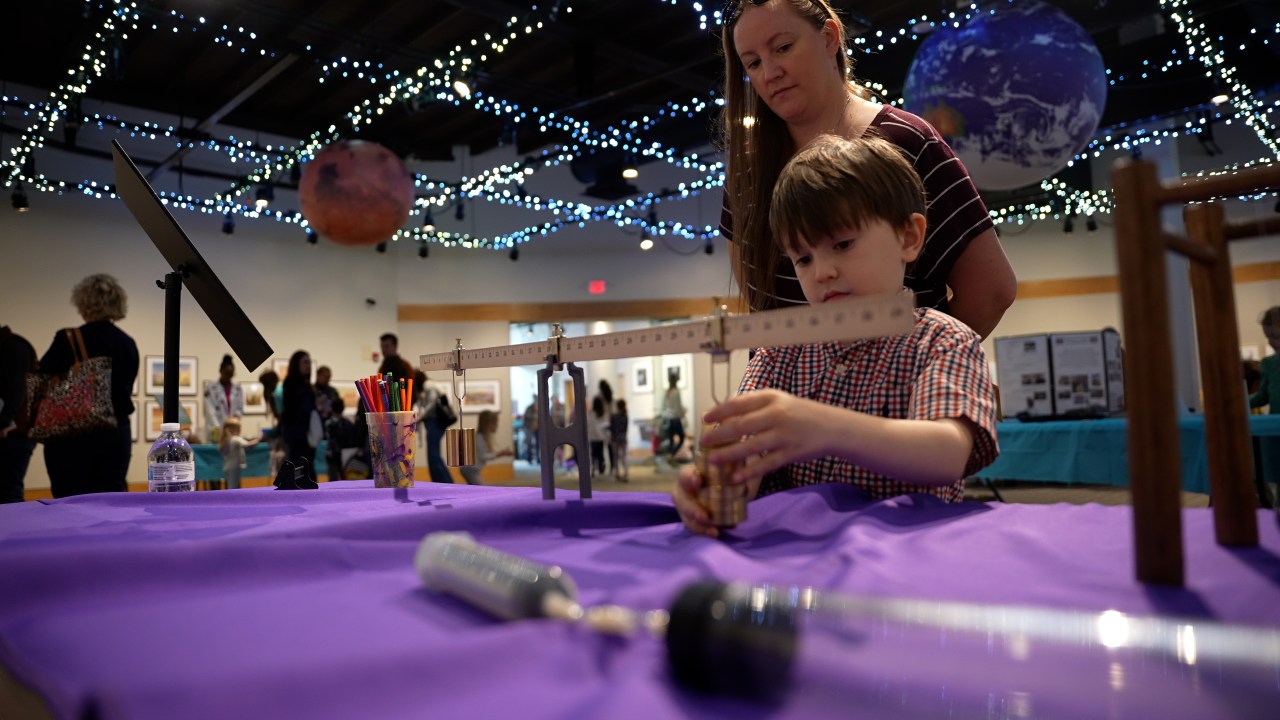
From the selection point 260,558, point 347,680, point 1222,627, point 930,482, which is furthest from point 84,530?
point 1222,627

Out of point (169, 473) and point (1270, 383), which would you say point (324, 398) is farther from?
point (1270, 383)

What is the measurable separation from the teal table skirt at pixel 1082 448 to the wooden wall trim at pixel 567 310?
7.90 metres

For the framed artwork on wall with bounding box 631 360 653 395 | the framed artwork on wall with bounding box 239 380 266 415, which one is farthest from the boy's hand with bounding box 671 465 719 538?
the framed artwork on wall with bounding box 631 360 653 395

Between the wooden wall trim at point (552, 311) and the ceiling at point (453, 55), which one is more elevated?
the ceiling at point (453, 55)

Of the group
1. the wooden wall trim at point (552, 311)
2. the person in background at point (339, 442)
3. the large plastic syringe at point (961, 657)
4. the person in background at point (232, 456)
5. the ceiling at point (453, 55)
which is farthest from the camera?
the wooden wall trim at point (552, 311)

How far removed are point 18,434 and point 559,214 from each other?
957cm

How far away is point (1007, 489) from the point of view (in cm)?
973

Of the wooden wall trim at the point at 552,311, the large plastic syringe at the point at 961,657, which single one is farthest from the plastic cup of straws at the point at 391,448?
the wooden wall trim at the point at 552,311

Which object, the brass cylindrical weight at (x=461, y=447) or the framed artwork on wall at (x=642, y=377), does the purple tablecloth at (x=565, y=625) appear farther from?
the framed artwork on wall at (x=642, y=377)

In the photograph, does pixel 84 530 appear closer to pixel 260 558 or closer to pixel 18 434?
pixel 260 558

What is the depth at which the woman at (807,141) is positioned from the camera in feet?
5.98

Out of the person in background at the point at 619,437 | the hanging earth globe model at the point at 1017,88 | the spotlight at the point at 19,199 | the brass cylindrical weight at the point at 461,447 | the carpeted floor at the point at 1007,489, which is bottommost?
the carpeted floor at the point at 1007,489

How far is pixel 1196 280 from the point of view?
896 mm

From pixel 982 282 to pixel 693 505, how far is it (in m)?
1.05
